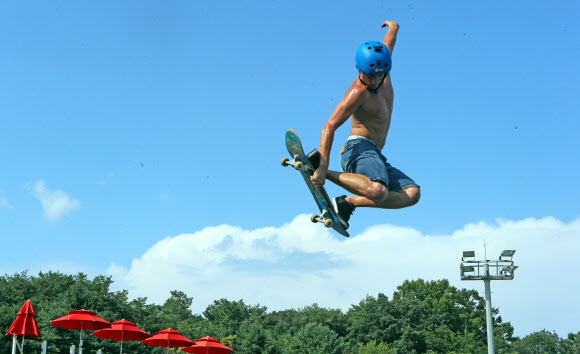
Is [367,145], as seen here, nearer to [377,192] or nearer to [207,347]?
[377,192]

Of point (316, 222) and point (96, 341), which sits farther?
point (96, 341)

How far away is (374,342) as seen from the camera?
6341 centimetres

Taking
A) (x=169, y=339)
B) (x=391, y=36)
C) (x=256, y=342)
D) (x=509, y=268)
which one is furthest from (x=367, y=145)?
(x=256, y=342)

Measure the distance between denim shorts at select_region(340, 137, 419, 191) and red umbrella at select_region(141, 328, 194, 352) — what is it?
60.7 feet

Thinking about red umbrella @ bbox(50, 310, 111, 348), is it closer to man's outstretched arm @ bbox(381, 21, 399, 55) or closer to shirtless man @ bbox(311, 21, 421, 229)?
shirtless man @ bbox(311, 21, 421, 229)

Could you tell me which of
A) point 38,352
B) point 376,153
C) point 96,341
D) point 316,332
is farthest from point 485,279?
point 376,153

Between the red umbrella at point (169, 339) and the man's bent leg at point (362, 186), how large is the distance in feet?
61.3

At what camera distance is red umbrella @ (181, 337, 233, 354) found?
26.0 metres

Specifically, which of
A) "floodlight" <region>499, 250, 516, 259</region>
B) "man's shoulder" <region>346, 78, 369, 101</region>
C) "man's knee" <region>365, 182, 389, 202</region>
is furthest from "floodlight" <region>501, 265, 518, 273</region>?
"man's shoulder" <region>346, 78, 369, 101</region>

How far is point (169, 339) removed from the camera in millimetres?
24906

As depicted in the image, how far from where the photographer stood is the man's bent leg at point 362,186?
792 centimetres

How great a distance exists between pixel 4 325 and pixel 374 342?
36.6 metres

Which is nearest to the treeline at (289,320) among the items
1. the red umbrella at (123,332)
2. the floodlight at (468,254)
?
the red umbrella at (123,332)

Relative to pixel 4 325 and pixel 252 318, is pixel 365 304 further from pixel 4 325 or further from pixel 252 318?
pixel 4 325
